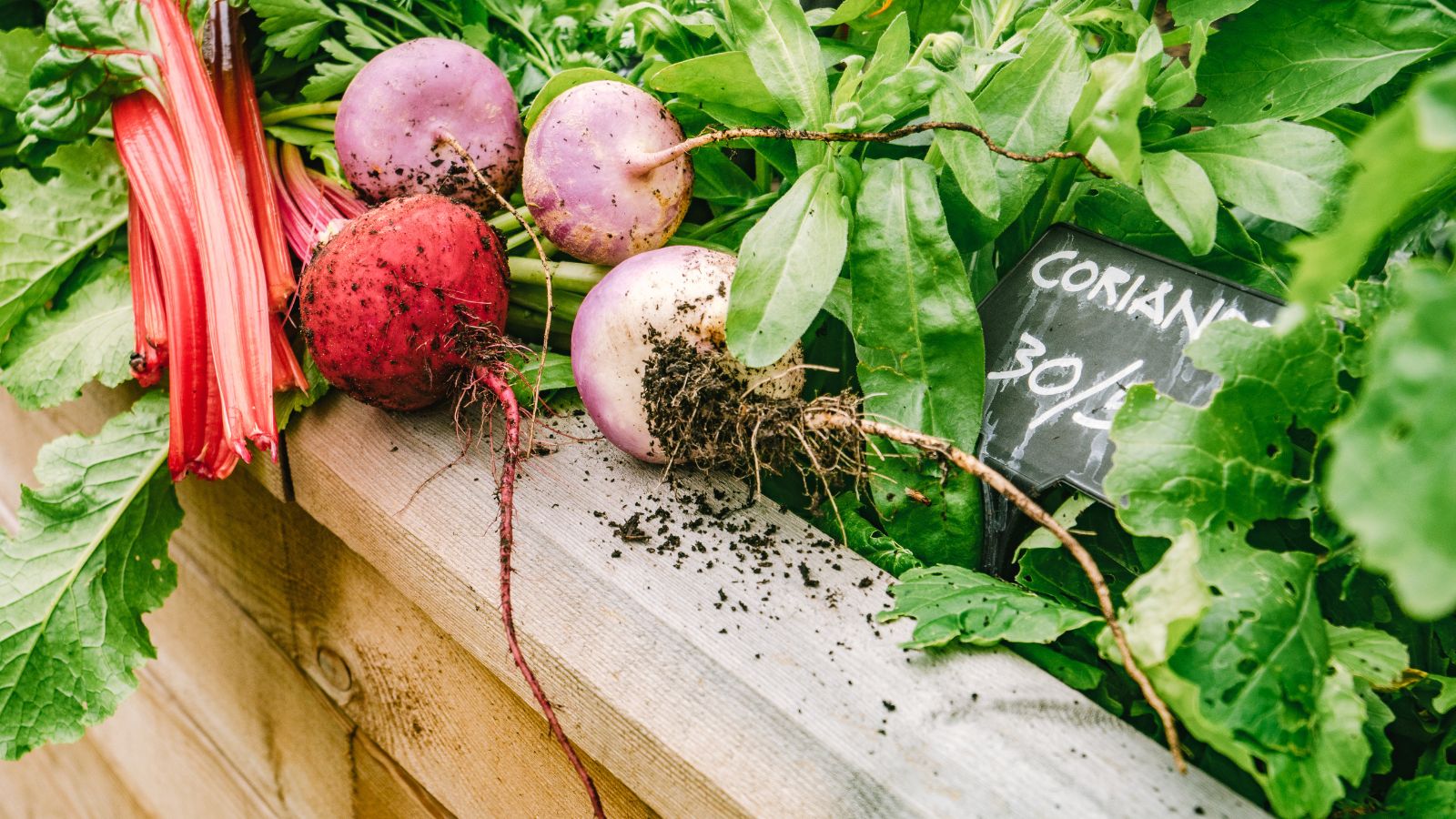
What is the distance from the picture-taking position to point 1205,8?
33.4 inches

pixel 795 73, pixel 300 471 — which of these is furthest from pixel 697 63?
pixel 300 471

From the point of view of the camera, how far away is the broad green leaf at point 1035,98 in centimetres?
83

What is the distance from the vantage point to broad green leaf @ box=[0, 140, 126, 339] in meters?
1.18

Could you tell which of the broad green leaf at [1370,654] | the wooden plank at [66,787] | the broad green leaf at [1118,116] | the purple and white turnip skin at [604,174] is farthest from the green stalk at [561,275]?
the wooden plank at [66,787]

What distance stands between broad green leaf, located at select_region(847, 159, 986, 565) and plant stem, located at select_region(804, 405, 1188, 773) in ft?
0.14

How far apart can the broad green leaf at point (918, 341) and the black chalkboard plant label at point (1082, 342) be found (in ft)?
0.14

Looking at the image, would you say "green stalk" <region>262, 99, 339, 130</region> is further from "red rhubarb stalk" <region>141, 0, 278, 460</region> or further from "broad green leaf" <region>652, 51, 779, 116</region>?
"broad green leaf" <region>652, 51, 779, 116</region>

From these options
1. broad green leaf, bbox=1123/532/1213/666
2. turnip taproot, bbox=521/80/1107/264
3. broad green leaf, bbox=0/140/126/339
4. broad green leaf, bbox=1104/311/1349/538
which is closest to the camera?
broad green leaf, bbox=1123/532/1213/666

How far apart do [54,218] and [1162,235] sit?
142 cm

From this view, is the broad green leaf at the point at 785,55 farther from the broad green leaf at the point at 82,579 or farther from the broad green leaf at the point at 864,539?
the broad green leaf at the point at 82,579

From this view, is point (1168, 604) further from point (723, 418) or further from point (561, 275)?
point (561, 275)

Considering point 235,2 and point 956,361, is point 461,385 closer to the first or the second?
point 956,361

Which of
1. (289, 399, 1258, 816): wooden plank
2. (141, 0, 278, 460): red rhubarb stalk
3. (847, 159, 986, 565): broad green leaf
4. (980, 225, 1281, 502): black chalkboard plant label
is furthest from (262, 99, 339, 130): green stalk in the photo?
(980, 225, 1281, 502): black chalkboard plant label

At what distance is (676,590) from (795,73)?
0.51 m
